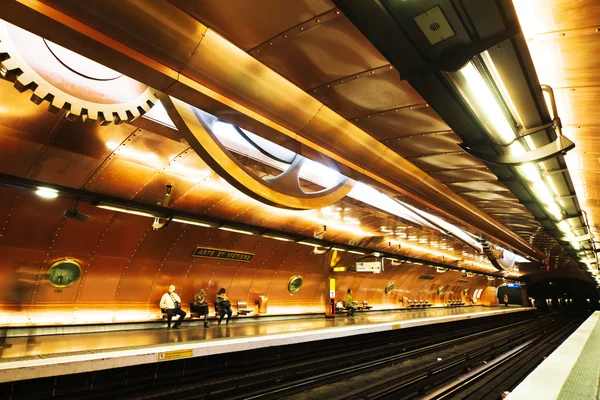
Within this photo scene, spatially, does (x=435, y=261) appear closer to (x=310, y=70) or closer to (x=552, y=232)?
(x=552, y=232)

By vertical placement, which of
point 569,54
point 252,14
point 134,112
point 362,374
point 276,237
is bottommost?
point 362,374

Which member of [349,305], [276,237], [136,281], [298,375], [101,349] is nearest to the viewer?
[101,349]

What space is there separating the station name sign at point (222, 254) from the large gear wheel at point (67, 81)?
7.23m

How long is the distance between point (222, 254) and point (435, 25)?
10.6 meters

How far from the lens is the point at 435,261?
23000 millimetres

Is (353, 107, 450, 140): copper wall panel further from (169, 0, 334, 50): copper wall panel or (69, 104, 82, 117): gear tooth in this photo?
(69, 104, 82, 117): gear tooth

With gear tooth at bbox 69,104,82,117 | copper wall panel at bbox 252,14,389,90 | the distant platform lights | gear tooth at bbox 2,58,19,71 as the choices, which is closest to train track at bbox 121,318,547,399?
gear tooth at bbox 69,104,82,117

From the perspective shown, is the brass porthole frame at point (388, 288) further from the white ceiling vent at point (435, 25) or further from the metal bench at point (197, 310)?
the white ceiling vent at point (435, 25)

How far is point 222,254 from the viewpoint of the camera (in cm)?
1186

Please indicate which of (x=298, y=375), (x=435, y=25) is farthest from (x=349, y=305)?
(x=435, y=25)

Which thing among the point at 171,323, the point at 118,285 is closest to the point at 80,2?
the point at 118,285

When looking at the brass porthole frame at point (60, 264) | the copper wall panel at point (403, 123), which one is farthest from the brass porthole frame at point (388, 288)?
the copper wall panel at point (403, 123)

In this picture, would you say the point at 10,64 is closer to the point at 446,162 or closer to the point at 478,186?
the point at 446,162

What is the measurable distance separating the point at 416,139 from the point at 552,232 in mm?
7051
